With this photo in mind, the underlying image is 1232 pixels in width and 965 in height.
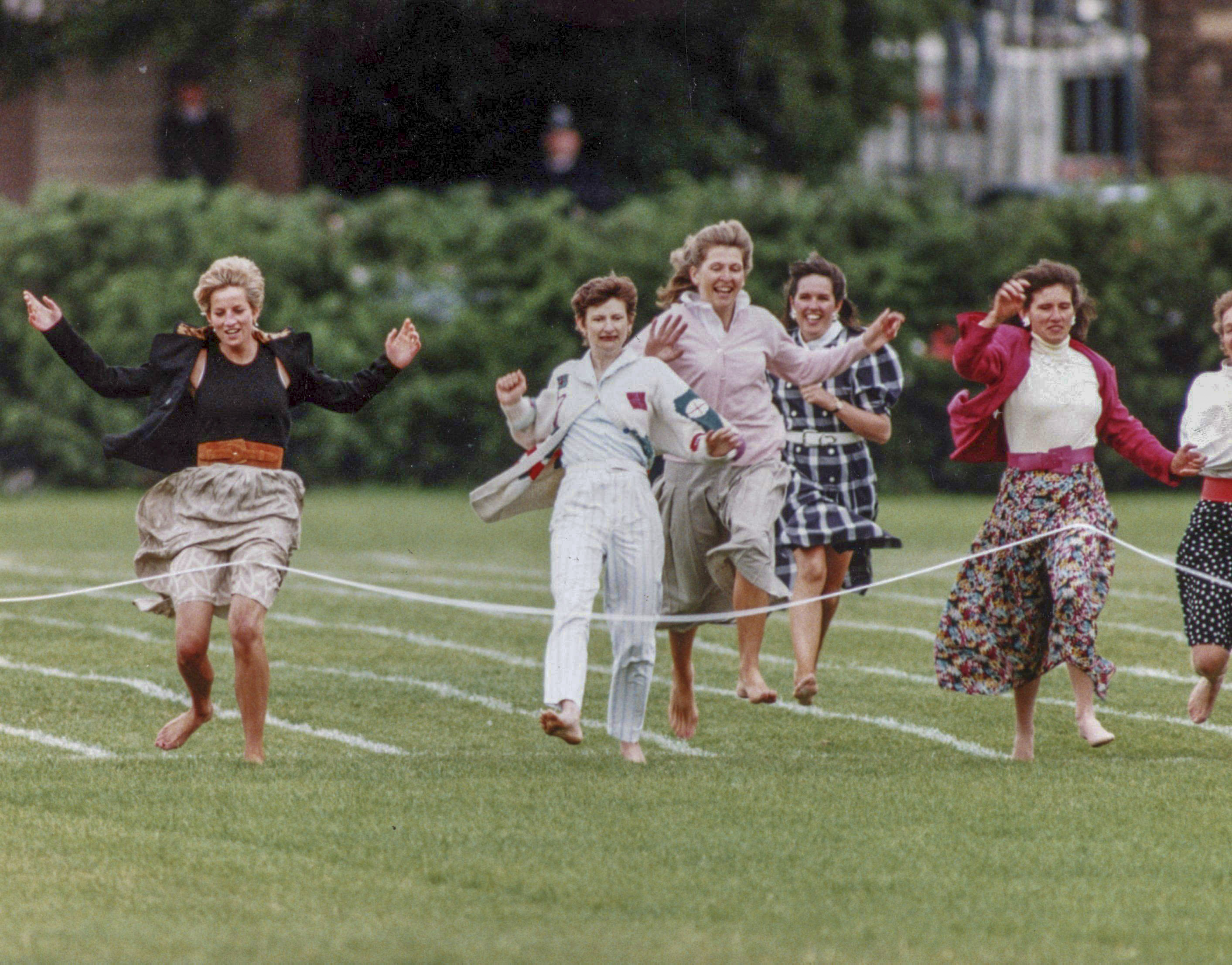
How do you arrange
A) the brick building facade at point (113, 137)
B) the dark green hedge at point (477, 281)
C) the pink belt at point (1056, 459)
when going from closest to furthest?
the pink belt at point (1056, 459), the dark green hedge at point (477, 281), the brick building facade at point (113, 137)

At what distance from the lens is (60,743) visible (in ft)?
30.7

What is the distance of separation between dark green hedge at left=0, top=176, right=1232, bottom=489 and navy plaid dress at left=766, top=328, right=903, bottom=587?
13.2 metres

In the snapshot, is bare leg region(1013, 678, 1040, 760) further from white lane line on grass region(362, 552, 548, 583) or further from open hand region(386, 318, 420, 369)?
white lane line on grass region(362, 552, 548, 583)

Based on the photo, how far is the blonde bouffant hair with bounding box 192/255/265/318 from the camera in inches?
347

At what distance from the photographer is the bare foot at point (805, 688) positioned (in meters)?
9.64

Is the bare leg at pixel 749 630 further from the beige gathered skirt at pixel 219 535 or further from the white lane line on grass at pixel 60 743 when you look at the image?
the white lane line on grass at pixel 60 743

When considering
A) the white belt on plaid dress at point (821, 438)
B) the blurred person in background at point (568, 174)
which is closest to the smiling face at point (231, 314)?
the white belt on plaid dress at point (821, 438)

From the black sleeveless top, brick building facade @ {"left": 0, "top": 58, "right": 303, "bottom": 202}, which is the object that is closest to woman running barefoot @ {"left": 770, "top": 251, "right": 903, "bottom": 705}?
the black sleeveless top

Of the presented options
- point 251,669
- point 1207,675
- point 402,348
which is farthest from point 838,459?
point 251,669

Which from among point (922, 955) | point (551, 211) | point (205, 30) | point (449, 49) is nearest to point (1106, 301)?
point (551, 211)

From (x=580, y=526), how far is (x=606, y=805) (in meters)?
1.31

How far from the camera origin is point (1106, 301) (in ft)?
78.7

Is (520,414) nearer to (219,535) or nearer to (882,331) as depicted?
(219,535)

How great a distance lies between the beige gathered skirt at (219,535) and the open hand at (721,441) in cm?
154
